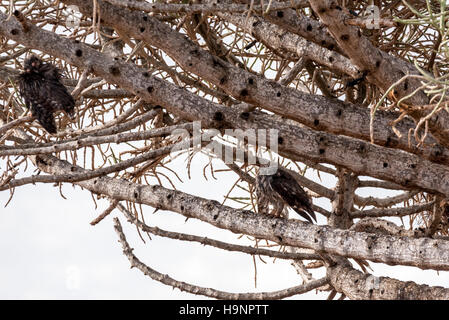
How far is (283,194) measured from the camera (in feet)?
14.6

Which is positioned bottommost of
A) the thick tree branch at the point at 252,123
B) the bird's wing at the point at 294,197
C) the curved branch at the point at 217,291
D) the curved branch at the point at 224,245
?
the curved branch at the point at 217,291

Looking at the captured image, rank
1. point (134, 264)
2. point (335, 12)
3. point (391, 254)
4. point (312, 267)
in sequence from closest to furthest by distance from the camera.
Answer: point (335, 12) < point (391, 254) < point (134, 264) < point (312, 267)

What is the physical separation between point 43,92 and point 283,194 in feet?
5.36

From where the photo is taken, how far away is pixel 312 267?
20.6 feet

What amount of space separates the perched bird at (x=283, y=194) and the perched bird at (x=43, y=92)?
1.35m

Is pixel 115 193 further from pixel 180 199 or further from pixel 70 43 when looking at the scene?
pixel 70 43

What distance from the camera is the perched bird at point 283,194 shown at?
176 inches

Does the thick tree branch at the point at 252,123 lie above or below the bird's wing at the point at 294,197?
above

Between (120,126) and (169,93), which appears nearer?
(169,93)

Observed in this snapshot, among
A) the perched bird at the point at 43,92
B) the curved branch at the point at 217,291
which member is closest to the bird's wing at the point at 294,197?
the curved branch at the point at 217,291

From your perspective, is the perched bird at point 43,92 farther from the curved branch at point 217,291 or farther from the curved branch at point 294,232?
the curved branch at point 217,291

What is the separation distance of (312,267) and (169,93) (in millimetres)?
2915

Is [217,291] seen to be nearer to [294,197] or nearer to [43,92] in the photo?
[294,197]

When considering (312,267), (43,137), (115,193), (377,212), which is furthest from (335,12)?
(312,267)
